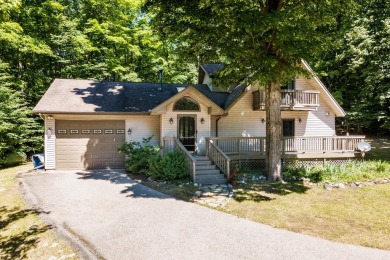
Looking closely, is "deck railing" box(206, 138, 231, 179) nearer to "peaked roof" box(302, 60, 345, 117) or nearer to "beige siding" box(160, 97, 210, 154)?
"beige siding" box(160, 97, 210, 154)

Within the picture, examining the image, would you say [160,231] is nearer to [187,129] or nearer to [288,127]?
[187,129]

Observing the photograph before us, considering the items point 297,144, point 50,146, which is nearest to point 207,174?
point 297,144

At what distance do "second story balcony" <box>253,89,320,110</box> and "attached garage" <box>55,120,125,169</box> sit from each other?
8278mm

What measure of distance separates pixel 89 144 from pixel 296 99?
41.7 feet

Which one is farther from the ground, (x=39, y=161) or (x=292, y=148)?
(x=292, y=148)

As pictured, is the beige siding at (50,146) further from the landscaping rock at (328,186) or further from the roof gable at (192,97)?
the landscaping rock at (328,186)

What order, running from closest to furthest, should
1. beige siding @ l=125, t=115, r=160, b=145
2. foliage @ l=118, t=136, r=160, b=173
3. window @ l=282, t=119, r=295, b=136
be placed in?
foliage @ l=118, t=136, r=160, b=173 < beige siding @ l=125, t=115, r=160, b=145 < window @ l=282, t=119, r=295, b=136

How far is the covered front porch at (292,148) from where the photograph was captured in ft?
44.8

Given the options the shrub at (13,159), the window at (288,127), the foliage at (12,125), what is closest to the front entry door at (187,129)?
the window at (288,127)

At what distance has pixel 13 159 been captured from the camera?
1639cm

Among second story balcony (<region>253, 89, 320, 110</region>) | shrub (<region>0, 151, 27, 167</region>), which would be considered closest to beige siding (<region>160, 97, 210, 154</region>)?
second story balcony (<region>253, 89, 320, 110</region>)

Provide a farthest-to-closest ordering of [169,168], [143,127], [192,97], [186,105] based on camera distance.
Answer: [143,127], [186,105], [192,97], [169,168]

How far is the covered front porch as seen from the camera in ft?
44.8

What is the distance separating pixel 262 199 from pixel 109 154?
9219mm
